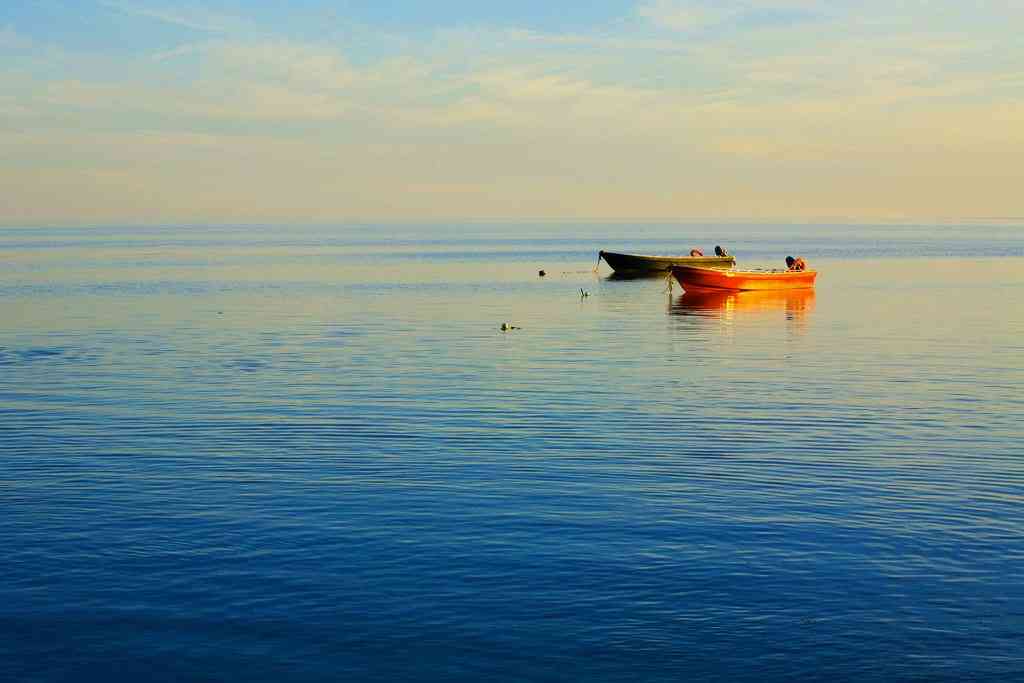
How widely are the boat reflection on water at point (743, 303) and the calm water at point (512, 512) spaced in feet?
71.4

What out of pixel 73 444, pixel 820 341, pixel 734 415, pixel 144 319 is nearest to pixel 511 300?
pixel 144 319

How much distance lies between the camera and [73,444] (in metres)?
31.1

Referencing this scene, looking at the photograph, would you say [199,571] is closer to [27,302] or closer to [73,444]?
[73,444]

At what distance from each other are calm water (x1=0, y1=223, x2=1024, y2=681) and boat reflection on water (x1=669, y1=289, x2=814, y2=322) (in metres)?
21.8

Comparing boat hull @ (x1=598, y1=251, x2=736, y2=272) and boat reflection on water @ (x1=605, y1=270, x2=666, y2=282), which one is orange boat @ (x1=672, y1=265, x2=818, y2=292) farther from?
boat reflection on water @ (x1=605, y1=270, x2=666, y2=282)

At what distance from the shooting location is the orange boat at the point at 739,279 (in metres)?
93.2

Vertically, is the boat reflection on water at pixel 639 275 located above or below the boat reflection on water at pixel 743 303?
above

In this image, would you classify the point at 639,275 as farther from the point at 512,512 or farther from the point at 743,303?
the point at 512,512

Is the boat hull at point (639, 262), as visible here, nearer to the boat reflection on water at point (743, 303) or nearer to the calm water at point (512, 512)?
the boat reflection on water at point (743, 303)

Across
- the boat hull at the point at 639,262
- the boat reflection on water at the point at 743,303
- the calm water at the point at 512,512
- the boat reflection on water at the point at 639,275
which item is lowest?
the calm water at the point at 512,512

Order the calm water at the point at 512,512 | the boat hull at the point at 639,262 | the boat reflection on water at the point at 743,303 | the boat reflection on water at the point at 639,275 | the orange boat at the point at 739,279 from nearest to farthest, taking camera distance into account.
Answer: the calm water at the point at 512,512, the boat reflection on water at the point at 743,303, the orange boat at the point at 739,279, the boat hull at the point at 639,262, the boat reflection on water at the point at 639,275

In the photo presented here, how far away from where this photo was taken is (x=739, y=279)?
9325 cm

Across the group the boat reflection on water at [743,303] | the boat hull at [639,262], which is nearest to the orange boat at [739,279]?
the boat reflection on water at [743,303]

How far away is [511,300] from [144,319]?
28683mm
